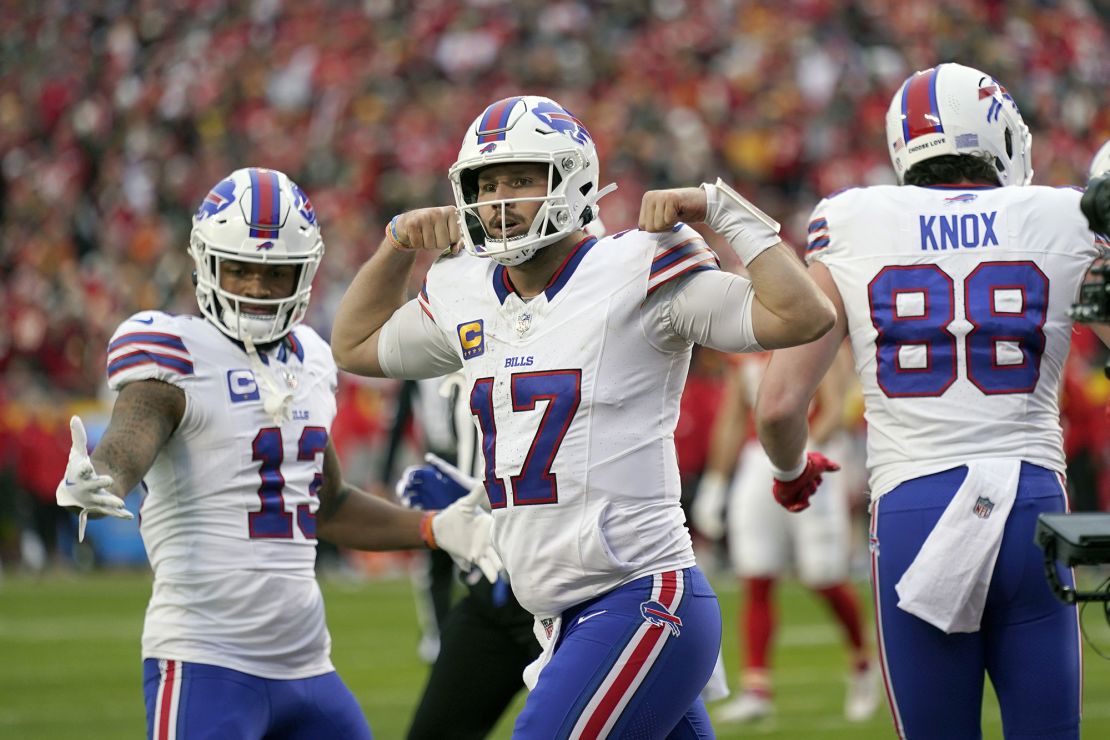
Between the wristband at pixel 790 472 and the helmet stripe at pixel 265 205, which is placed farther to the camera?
the helmet stripe at pixel 265 205

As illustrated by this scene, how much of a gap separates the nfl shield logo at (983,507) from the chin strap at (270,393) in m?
1.59

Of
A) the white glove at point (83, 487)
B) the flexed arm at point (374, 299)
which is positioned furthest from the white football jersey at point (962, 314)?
the white glove at point (83, 487)

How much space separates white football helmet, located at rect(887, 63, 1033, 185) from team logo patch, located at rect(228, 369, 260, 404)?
1.59 m

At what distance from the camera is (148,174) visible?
1830cm

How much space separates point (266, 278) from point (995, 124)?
68.9 inches

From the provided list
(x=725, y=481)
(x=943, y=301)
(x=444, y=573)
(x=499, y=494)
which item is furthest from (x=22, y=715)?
(x=943, y=301)

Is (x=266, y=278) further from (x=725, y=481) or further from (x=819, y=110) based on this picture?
(x=819, y=110)

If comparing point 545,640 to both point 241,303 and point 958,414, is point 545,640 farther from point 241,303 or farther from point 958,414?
point 241,303

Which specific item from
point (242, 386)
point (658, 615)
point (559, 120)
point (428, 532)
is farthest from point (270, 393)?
point (658, 615)

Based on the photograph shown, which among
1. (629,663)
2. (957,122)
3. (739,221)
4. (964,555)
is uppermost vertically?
(957,122)

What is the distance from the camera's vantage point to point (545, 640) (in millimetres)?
3420

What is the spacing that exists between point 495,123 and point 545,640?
1.08m

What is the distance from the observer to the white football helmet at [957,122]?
369cm

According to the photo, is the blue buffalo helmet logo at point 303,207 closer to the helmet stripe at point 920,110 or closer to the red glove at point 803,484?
the red glove at point 803,484
